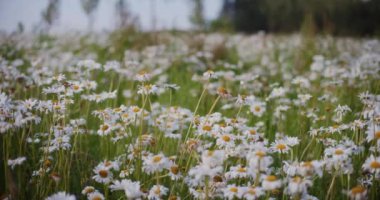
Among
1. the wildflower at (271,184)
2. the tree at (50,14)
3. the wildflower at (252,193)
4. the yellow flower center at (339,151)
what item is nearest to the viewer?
the wildflower at (271,184)

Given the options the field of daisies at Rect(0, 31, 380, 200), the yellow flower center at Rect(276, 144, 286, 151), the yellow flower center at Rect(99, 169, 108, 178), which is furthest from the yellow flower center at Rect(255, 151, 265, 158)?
the yellow flower center at Rect(99, 169, 108, 178)

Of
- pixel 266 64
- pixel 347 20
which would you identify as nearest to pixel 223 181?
pixel 266 64

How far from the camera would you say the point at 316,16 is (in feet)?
41.3

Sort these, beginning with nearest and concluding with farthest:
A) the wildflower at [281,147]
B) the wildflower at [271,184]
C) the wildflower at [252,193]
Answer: the wildflower at [271,184] → the wildflower at [252,193] → the wildflower at [281,147]

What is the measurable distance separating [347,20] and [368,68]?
8.37 metres

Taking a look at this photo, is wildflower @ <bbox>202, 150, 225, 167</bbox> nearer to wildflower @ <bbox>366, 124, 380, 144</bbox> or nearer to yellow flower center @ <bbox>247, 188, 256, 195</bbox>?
yellow flower center @ <bbox>247, 188, 256, 195</bbox>

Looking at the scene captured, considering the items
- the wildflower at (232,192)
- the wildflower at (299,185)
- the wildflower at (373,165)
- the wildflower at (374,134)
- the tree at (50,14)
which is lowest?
the wildflower at (232,192)

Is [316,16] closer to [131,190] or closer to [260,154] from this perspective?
[260,154]

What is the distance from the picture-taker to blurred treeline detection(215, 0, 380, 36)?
8.18 metres

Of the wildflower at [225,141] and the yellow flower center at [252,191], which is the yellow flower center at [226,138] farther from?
the yellow flower center at [252,191]

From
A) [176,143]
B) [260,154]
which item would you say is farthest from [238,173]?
[176,143]

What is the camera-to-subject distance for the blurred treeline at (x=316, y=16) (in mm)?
8177

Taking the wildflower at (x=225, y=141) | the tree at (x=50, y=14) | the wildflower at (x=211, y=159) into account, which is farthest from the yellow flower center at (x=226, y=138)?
the tree at (x=50, y=14)

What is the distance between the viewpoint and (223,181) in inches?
60.5
